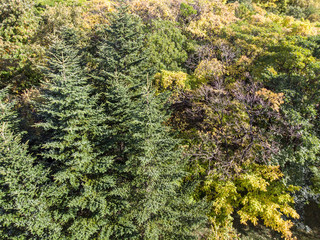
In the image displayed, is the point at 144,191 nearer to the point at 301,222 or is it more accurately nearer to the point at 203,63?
the point at 203,63

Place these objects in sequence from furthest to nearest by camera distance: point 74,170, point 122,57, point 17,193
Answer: point 122,57, point 74,170, point 17,193

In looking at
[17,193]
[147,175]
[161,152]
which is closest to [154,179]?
[147,175]

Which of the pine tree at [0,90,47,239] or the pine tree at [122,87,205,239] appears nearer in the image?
the pine tree at [122,87,205,239]

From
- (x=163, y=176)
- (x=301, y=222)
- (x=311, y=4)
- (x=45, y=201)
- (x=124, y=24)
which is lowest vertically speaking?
(x=301, y=222)

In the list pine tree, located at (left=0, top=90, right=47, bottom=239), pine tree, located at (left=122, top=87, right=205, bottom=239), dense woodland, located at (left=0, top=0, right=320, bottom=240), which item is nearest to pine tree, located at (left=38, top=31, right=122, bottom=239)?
dense woodland, located at (left=0, top=0, right=320, bottom=240)

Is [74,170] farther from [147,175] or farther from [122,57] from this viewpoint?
[122,57]

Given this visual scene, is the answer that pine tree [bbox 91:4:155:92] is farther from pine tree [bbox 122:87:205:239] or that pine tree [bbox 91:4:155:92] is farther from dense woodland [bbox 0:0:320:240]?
pine tree [bbox 122:87:205:239]

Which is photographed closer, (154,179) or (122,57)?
(154,179)

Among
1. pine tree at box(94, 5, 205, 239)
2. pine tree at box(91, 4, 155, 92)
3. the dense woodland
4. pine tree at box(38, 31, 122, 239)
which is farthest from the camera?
pine tree at box(91, 4, 155, 92)

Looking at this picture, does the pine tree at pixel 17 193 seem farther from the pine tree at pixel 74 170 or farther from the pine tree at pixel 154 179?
the pine tree at pixel 154 179

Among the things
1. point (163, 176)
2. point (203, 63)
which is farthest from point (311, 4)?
point (163, 176)

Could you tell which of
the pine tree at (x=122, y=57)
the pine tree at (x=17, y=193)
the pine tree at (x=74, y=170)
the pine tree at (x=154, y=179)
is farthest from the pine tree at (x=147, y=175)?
the pine tree at (x=17, y=193)
